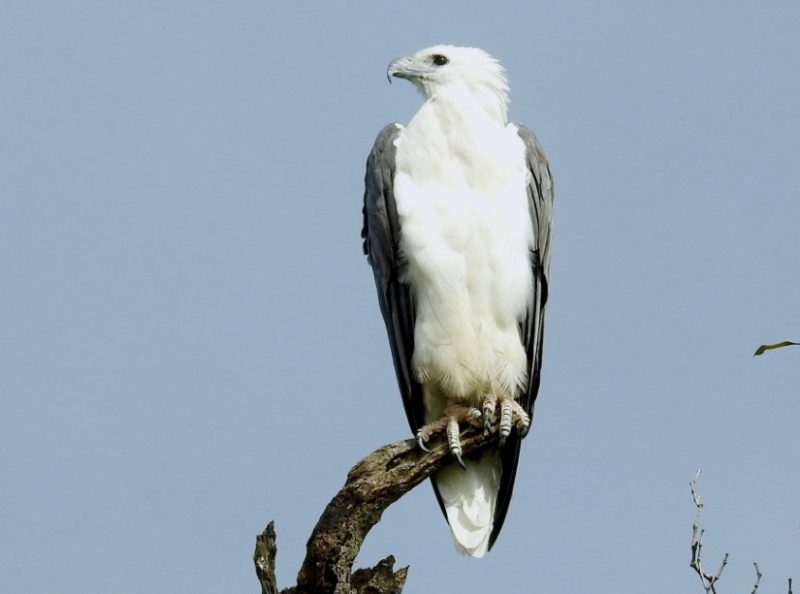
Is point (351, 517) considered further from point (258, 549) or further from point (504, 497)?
point (504, 497)

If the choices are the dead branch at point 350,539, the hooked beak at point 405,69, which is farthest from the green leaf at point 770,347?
the hooked beak at point 405,69

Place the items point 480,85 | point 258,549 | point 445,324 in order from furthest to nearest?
point 480,85
point 445,324
point 258,549

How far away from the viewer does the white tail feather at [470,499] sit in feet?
26.5

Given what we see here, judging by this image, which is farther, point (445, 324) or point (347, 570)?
point (445, 324)

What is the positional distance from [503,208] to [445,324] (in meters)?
0.75

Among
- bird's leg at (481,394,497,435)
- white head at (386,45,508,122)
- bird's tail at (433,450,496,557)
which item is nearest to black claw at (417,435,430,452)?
bird's leg at (481,394,497,435)

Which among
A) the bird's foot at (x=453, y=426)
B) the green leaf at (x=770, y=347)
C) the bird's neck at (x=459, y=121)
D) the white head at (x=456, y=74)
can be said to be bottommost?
the green leaf at (x=770, y=347)

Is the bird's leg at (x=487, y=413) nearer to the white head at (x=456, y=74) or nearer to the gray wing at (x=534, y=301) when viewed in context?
the gray wing at (x=534, y=301)

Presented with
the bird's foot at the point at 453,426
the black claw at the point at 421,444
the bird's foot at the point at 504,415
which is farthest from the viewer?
the bird's foot at the point at 504,415

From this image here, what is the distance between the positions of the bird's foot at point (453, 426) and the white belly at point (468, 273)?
0.46 feet

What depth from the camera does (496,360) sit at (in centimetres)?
775

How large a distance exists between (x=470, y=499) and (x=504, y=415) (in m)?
0.75

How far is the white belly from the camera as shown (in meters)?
7.62

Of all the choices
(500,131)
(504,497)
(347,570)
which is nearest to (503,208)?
(500,131)
